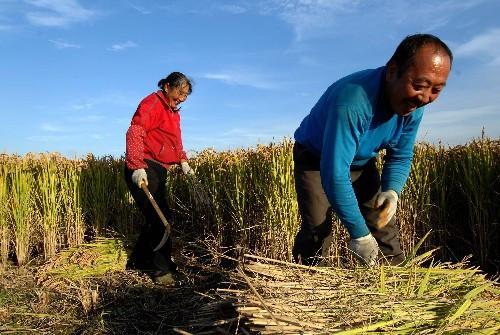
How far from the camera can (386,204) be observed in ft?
10.2

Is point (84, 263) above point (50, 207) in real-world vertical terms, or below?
below

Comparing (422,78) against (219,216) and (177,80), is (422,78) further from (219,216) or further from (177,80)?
(219,216)

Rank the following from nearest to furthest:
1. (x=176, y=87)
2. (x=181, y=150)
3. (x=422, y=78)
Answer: (x=422, y=78)
(x=176, y=87)
(x=181, y=150)

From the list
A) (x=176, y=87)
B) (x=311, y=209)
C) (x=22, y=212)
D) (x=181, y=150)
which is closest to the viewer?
(x=311, y=209)

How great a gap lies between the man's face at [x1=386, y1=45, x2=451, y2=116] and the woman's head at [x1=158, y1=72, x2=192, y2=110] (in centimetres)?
313

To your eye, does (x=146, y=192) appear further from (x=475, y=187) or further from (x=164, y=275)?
(x=475, y=187)

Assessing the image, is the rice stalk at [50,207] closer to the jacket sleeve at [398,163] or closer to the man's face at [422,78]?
the jacket sleeve at [398,163]

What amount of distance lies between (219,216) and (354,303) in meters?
4.11

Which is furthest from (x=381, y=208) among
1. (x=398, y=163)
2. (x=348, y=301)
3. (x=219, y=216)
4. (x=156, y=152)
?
(x=219, y=216)

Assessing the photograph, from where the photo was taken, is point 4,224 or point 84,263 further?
point 4,224

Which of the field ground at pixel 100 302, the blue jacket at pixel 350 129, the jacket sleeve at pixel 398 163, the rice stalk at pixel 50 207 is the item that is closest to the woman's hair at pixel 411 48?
the blue jacket at pixel 350 129

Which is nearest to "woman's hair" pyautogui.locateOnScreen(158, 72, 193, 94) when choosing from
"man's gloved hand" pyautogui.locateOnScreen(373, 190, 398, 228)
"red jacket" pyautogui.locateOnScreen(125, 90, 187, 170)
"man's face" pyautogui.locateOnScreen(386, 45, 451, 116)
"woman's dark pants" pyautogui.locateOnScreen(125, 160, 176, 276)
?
"red jacket" pyautogui.locateOnScreen(125, 90, 187, 170)

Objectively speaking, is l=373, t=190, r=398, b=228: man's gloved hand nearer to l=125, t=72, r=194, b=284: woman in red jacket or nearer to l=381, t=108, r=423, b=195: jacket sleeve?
l=381, t=108, r=423, b=195: jacket sleeve

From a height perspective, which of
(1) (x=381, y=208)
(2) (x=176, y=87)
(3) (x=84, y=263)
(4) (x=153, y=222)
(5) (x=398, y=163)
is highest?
(2) (x=176, y=87)
